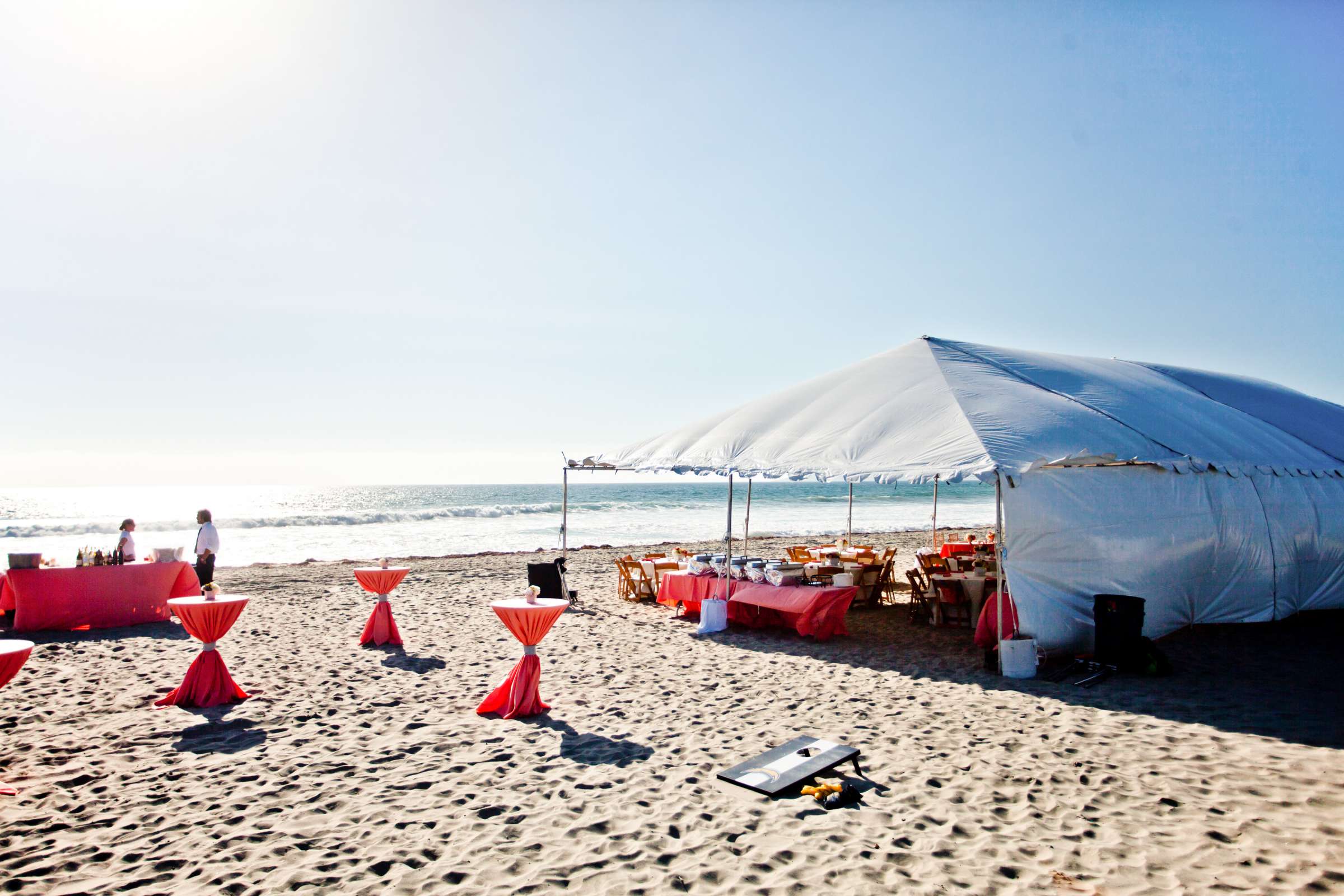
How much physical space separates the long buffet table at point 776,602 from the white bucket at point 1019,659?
1.85m

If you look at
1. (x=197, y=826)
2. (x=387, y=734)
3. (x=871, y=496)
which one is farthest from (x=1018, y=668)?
(x=871, y=496)

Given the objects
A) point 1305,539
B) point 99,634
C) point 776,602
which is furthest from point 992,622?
point 99,634

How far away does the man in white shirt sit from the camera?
9.50m

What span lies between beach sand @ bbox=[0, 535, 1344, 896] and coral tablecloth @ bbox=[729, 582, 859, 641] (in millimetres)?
515

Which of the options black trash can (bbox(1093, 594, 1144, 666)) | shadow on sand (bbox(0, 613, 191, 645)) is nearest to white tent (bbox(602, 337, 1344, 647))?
black trash can (bbox(1093, 594, 1144, 666))

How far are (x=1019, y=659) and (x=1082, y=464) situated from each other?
6.19 ft

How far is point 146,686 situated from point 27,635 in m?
3.29

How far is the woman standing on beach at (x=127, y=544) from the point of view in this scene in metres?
8.74

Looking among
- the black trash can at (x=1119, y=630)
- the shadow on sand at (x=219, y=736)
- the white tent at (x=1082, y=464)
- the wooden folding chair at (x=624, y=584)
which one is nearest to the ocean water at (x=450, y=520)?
the shadow on sand at (x=219, y=736)

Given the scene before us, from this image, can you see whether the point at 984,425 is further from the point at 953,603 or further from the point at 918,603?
the point at 918,603

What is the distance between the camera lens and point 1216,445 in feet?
26.9

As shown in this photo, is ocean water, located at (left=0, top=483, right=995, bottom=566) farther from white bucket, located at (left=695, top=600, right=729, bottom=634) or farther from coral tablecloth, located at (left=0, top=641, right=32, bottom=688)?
white bucket, located at (left=695, top=600, right=729, bottom=634)

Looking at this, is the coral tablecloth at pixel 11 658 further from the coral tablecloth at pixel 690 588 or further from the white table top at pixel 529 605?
the coral tablecloth at pixel 690 588

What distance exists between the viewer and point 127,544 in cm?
887
